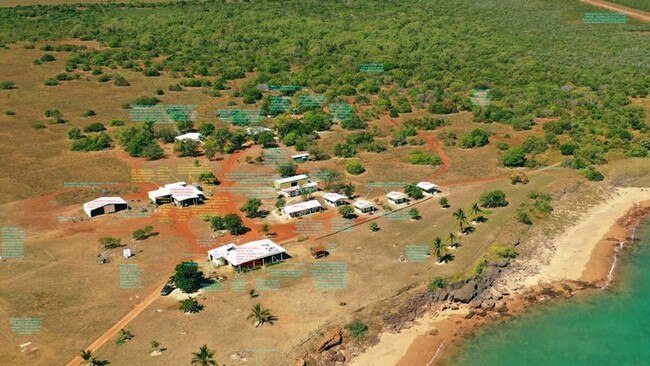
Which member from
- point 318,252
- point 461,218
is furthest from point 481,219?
point 318,252

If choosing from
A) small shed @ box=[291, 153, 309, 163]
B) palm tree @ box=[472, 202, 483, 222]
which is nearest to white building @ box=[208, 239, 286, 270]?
palm tree @ box=[472, 202, 483, 222]

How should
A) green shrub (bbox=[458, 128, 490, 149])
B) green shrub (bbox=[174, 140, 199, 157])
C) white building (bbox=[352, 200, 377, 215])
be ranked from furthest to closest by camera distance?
1. green shrub (bbox=[458, 128, 490, 149])
2. green shrub (bbox=[174, 140, 199, 157])
3. white building (bbox=[352, 200, 377, 215])

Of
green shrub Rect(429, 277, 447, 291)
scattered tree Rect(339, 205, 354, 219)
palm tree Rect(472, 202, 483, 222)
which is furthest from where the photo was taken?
scattered tree Rect(339, 205, 354, 219)

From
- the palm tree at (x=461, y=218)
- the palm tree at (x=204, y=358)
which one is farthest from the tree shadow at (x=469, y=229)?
the palm tree at (x=204, y=358)

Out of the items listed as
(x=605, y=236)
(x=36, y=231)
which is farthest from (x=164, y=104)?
(x=605, y=236)

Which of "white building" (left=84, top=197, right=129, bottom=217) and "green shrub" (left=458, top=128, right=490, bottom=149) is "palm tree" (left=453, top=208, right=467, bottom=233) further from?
"white building" (left=84, top=197, right=129, bottom=217)

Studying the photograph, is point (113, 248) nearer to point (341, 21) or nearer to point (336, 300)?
point (336, 300)
